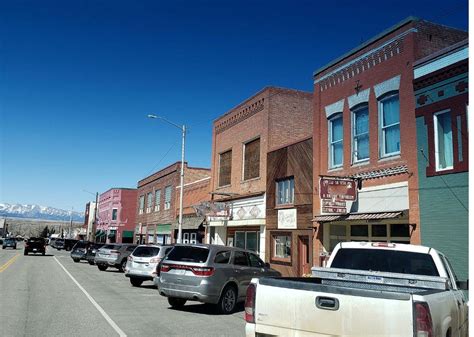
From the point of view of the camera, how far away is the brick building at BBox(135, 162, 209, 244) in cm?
4034

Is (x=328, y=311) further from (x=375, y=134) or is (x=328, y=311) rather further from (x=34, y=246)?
(x=34, y=246)

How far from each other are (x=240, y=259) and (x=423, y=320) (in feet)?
28.8

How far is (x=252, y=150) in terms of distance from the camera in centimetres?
2659

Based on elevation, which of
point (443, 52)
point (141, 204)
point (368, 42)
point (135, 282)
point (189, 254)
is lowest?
point (135, 282)

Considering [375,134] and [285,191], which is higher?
[375,134]

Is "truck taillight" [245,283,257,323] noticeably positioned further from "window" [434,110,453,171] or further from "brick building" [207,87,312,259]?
"brick building" [207,87,312,259]

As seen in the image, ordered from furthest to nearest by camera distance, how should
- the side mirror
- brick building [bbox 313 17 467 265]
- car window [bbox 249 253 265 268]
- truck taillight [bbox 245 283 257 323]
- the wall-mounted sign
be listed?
the wall-mounted sign
brick building [bbox 313 17 467 265]
car window [bbox 249 253 265 268]
the side mirror
truck taillight [bbox 245 283 257 323]

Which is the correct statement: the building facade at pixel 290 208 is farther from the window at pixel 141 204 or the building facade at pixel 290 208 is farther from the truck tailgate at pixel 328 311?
the window at pixel 141 204

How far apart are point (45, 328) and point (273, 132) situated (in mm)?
17329

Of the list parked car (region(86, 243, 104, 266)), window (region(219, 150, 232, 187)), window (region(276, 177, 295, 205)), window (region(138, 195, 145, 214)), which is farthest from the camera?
window (region(138, 195, 145, 214))

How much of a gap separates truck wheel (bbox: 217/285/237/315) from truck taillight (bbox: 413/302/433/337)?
26.0ft

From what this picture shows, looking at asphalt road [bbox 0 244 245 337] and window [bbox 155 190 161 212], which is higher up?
window [bbox 155 190 161 212]

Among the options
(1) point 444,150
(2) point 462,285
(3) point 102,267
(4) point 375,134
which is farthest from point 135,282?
(2) point 462,285

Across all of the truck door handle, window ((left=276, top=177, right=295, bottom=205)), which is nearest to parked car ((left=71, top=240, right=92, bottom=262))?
window ((left=276, top=177, right=295, bottom=205))
